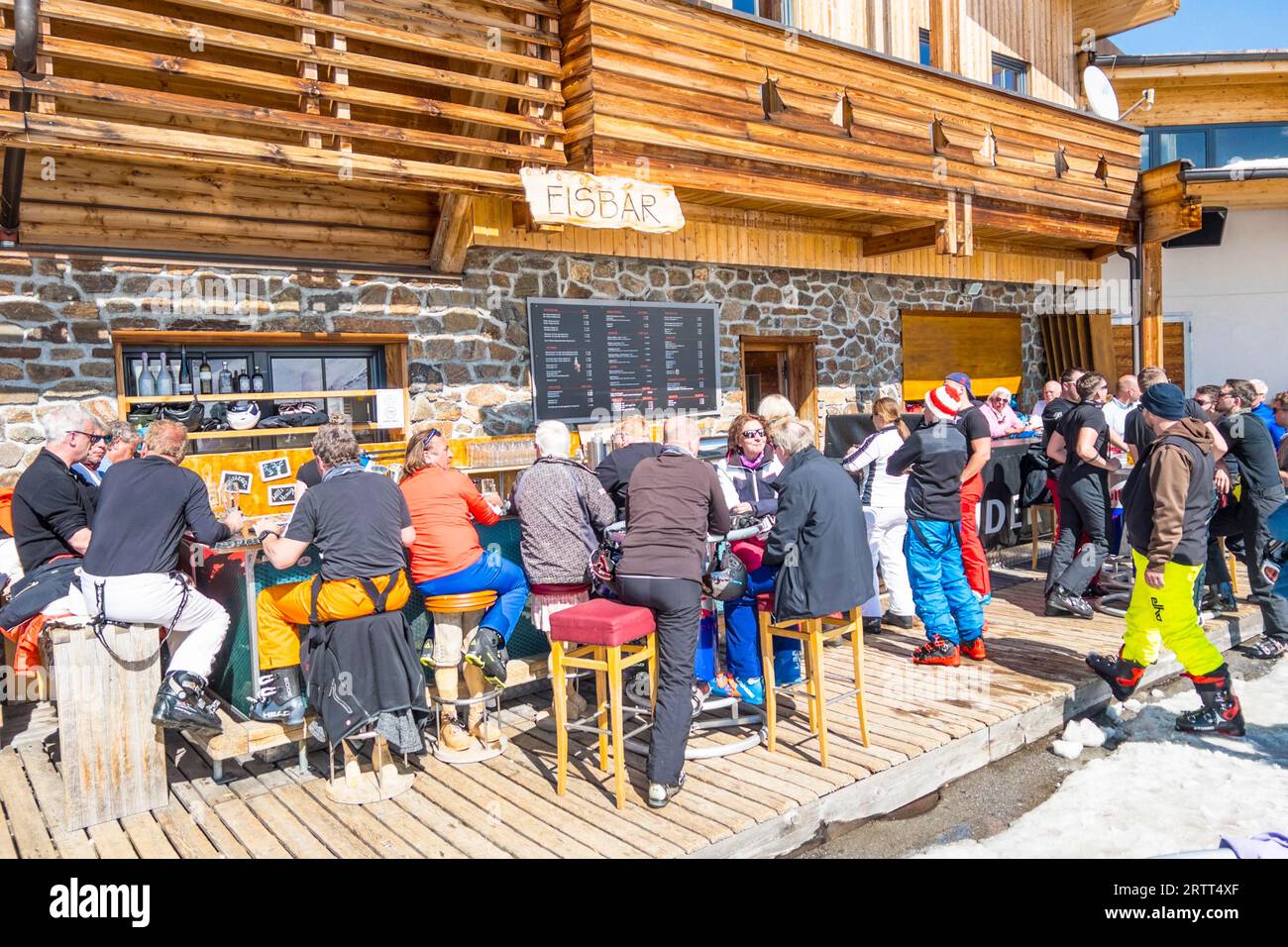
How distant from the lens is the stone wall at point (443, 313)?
6.27 m

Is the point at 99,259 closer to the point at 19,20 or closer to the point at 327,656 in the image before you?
the point at 19,20

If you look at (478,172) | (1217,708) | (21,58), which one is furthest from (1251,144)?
(21,58)

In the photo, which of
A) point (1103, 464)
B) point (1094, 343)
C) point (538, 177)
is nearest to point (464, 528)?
point (538, 177)

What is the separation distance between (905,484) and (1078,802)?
2863mm

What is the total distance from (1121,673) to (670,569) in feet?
9.47

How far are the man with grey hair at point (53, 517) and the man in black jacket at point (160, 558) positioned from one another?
82cm

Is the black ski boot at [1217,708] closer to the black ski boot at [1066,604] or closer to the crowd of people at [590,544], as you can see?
the crowd of people at [590,544]

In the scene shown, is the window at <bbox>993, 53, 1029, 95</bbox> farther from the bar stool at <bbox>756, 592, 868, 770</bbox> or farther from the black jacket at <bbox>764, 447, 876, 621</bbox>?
the bar stool at <bbox>756, 592, 868, 770</bbox>

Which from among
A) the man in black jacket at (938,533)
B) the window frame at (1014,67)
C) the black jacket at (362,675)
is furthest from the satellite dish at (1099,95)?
the black jacket at (362,675)

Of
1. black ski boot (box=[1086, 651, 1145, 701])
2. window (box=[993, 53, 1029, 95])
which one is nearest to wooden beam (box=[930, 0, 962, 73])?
window (box=[993, 53, 1029, 95])

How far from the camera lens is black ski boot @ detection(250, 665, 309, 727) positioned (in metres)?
4.48

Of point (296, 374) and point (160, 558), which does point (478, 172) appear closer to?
point (296, 374)

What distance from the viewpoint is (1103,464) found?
7.21m

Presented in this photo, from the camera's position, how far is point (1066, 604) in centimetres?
734
